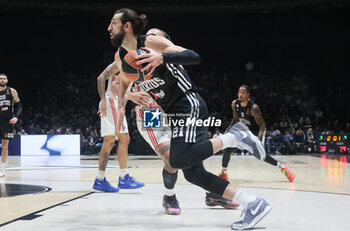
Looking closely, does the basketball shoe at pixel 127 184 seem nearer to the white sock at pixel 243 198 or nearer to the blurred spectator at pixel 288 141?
the white sock at pixel 243 198

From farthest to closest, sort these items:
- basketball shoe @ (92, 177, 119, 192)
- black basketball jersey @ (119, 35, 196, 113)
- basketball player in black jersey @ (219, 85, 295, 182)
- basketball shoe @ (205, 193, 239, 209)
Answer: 1. basketball player in black jersey @ (219, 85, 295, 182)
2. basketball shoe @ (92, 177, 119, 192)
3. basketball shoe @ (205, 193, 239, 209)
4. black basketball jersey @ (119, 35, 196, 113)

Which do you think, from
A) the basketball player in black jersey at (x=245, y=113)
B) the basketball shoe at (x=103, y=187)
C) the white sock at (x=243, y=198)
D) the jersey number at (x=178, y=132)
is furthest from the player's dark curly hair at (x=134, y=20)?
the basketball player in black jersey at (x=245, y=113)

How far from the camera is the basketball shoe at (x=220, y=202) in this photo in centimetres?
369

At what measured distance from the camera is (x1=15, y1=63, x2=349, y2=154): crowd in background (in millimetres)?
15086

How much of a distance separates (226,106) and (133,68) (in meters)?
15.4

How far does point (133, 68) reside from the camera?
309 centimetres

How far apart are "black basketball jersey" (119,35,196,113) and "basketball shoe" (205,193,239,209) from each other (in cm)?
106

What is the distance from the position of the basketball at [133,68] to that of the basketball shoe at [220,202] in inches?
53.6

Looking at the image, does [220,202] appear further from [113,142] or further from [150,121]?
[113,142]

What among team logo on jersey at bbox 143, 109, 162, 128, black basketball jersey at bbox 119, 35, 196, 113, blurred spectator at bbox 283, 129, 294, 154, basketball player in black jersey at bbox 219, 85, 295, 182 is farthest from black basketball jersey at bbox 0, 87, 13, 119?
blurred spectator at bbox 283, 129, 294, 154

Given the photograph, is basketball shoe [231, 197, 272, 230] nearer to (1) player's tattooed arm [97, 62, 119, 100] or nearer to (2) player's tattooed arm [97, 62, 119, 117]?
(2) player's tattooed arm [97, 62, 119, 117]

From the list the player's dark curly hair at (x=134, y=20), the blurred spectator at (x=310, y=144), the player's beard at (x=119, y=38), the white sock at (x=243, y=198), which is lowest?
the blurred spectator at (x=310, y=144)

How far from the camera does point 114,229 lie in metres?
2.90

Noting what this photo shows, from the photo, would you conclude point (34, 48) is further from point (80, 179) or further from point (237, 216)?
point (237, 216)
